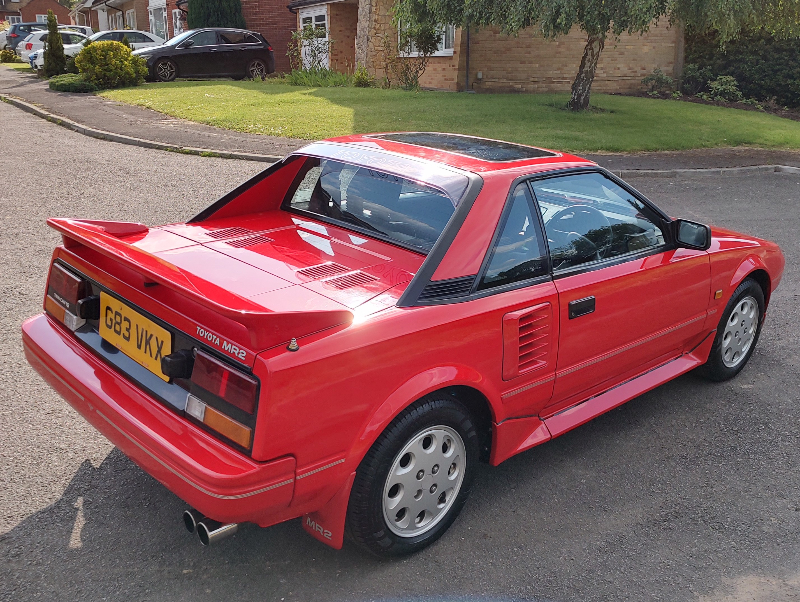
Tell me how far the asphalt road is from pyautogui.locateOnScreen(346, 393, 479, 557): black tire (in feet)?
0.32

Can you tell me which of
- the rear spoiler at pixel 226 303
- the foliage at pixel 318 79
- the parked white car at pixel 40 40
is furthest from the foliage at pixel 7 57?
the rear spoiler at pixel 226 303

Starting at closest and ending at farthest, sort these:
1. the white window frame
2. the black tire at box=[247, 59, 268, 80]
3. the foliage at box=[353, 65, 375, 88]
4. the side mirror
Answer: the side mirror, the foliage at box=[353, 65, 375, 88], the white window frame, the black tire at box=[247, 59, 268, 80]

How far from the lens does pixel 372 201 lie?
362cm

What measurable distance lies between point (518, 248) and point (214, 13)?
2762cm

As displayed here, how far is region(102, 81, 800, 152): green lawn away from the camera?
13.9 m

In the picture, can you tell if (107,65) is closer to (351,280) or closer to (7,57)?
(351,280)

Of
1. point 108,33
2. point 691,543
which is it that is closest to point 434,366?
point 691,543

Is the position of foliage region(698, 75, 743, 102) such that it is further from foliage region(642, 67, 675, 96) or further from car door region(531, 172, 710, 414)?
car door region(531, 172, 710, 414)

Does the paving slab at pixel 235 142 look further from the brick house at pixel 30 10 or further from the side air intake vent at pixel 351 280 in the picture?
the brick house at pixel 30 10

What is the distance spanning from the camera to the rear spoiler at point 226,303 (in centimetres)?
236

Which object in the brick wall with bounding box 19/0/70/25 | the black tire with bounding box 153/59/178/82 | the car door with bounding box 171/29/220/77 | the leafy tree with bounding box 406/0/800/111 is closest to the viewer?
the leafy tree with bounding box 406/0/800/111

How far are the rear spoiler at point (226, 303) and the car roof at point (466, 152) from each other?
1.20 metres

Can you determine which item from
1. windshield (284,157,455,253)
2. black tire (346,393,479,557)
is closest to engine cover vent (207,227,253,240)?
windshield (284,157,455,253)

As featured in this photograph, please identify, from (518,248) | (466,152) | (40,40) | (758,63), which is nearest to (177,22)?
(40,40)
